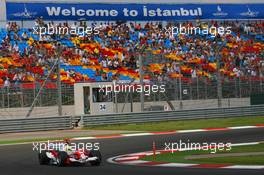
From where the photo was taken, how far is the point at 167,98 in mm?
29000

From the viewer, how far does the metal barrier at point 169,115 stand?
28406 millimetres

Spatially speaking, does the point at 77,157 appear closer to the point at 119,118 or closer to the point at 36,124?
the point at 36,124

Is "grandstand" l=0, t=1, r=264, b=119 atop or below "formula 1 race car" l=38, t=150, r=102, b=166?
atop

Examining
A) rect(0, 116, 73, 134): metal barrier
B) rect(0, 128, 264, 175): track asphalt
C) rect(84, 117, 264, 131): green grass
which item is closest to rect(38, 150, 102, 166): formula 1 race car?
rect(0, 128, 264, 175): track asphalt

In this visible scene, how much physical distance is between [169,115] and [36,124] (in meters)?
6.45

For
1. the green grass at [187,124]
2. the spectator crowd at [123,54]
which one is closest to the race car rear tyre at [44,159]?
the green grass at [187,124]

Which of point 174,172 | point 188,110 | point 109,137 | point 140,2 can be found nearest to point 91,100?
point 188,110

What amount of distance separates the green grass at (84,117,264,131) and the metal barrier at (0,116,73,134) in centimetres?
138

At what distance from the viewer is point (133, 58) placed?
34.4 metres

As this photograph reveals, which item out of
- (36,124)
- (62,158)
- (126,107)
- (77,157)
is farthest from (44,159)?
(126,107)

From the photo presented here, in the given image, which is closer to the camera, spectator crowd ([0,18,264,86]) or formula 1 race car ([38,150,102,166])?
formula 1 race car ([38,150,102,166])

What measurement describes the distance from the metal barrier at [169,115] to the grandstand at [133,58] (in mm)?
778

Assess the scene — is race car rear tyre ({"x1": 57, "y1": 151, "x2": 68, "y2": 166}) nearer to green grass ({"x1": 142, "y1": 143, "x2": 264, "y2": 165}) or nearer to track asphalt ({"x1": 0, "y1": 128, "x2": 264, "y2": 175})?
track asphalt ({"x1": 0, "y1": 128, "x2": 264, "y2": 175})

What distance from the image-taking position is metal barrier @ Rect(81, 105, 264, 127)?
93.2 feet
